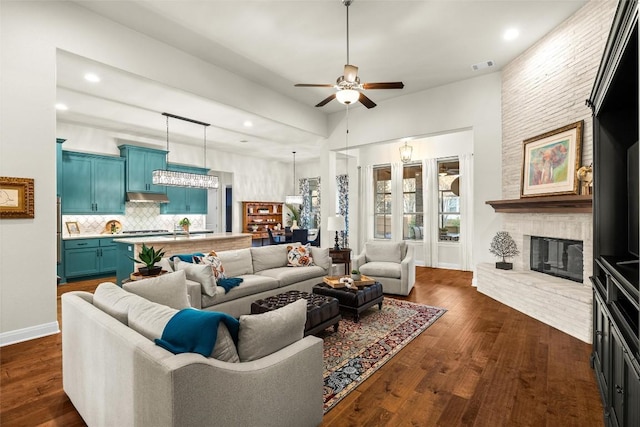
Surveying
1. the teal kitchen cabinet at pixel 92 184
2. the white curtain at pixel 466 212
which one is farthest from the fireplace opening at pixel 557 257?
the teal kitchen cabinet at pixel 92 184

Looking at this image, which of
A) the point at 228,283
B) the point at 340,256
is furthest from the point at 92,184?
the point at 340,256

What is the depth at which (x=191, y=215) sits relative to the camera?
8.72 meters

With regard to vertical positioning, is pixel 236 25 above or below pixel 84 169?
above

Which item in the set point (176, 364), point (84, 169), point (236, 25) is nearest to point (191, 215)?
point (84, 169)

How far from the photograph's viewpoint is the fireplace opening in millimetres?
4031

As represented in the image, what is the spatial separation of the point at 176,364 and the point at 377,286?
3.20 meters

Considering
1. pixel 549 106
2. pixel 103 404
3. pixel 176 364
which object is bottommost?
pixel 103 404

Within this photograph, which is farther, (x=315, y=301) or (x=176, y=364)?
(x=315, y=301)

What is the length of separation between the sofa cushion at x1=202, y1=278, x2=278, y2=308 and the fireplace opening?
12.3 ft

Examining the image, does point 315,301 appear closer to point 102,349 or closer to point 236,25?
point 102,349

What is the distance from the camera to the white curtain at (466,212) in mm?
6961

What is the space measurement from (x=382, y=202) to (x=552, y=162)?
4551 millimetres

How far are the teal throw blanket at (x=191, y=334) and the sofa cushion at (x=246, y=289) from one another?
2233mm

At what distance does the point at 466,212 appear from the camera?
23.2 ft
